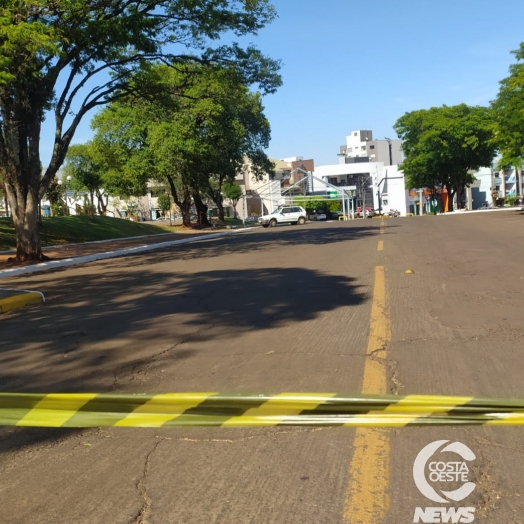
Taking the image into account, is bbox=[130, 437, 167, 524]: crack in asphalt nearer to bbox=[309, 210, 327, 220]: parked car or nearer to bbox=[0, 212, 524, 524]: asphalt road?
bbox=[0, 212, 524, 524]: asphalt road

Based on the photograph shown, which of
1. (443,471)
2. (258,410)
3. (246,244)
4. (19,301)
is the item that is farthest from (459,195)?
(443,471)

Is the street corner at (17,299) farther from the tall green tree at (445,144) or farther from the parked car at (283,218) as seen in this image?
the tall green tree at (445,144)

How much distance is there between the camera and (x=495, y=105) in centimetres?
3975

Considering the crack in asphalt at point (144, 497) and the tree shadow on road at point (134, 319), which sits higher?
the tree shadow on road at point (134, 319)

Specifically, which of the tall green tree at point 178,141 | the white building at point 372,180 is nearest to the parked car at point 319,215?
the tall green tree at point 178,141

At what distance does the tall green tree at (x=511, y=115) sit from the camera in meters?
36.5

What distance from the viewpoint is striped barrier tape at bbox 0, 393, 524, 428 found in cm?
446

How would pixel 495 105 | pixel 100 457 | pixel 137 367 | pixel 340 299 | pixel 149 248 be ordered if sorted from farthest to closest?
1. pixel 495 105
2. pixel 149 248
3. pixel 340 299
4. pixel 137 367
5. pixel 100 457

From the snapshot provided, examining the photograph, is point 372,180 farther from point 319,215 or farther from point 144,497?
point 144,497

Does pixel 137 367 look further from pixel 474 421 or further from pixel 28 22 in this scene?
pixel 28 22

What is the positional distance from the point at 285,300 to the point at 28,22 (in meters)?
11.7

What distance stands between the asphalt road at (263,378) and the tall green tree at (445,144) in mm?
54655

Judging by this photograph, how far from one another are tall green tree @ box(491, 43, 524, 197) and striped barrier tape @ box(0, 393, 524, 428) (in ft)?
112

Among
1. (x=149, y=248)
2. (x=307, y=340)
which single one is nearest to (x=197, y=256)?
(x=149, y=248)
